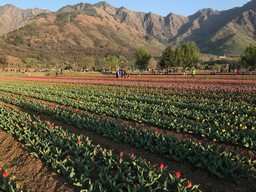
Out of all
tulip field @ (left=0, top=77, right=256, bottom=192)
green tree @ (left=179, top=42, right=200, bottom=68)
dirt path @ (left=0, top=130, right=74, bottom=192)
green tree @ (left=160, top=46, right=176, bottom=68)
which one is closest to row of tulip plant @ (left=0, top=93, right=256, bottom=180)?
tulip field @ (left=0, top=77, right=256, bottom=192)

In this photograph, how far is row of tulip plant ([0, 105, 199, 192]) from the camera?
19.6 ft

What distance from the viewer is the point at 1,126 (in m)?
11.8

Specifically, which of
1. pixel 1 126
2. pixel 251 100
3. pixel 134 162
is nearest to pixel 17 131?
pixel 1 126

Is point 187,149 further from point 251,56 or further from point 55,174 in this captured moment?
point 251,56

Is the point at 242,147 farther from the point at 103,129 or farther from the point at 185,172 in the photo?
the point at 103,129

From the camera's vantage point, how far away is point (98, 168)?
23.3 feet

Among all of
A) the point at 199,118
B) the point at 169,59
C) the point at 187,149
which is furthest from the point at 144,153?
the point at 169,59

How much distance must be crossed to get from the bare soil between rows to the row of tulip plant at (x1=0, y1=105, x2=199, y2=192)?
0.84 ft

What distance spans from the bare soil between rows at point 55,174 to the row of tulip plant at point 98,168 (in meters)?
0.26

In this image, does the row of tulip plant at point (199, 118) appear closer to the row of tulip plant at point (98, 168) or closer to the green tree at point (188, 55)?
the row of tulip plant at point (98, 168)

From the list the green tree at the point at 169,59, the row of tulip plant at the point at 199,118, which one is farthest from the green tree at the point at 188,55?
the row of tulip plant at the point at 199,118

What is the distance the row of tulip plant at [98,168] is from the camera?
5.98 m

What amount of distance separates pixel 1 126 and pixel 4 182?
5983 mm

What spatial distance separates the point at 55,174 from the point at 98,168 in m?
1.10
